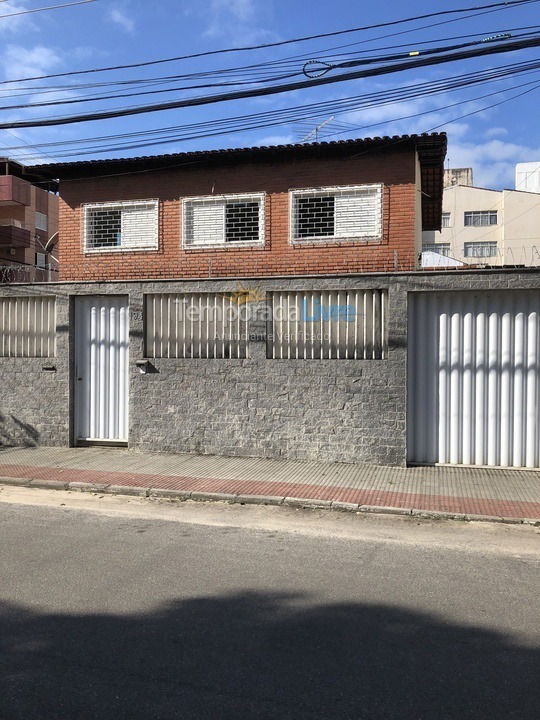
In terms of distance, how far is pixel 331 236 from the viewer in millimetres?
11906

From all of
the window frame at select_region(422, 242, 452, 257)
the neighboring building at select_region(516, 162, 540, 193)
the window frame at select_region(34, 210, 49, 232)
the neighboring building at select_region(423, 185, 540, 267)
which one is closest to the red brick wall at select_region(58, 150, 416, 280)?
the window frame at select_region(34, 210, 49, 232)

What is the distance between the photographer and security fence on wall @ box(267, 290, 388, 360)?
980 centimetres

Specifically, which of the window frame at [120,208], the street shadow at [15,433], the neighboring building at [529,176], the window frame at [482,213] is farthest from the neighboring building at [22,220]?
the neighboring building at [529,176]

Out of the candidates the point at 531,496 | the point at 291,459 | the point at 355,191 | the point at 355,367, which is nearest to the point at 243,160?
the point at 355,191

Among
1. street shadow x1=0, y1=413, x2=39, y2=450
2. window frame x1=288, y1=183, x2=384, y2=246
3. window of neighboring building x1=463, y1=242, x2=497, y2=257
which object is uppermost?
window of neighboring building x1=463, y1=242, x2=497, y2=257

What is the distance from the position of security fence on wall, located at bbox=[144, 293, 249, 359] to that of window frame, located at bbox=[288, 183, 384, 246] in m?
2.39

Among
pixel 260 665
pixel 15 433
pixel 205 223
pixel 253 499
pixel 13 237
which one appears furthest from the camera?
pixel 13 237

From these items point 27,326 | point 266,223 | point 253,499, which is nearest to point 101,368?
point 27,326

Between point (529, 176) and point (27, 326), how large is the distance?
46.1 m

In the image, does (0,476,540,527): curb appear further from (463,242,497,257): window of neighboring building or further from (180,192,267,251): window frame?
(463,242,497,257): window of neighboring building

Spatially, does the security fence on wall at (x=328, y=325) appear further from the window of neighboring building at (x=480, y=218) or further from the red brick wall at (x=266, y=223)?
the window of neighboring building at (x=480, y=218)

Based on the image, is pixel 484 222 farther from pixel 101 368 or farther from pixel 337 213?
pixel 101 368

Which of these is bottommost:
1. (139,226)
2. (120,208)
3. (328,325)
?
(328,325)

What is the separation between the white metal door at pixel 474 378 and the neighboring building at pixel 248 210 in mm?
2379
